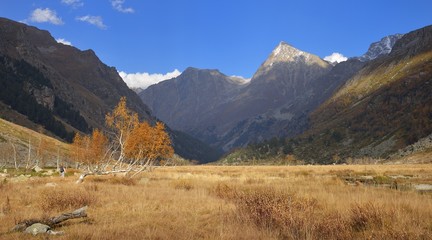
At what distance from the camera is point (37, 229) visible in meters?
9.40

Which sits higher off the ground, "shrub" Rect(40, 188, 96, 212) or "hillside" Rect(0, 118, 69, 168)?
"hillside" Rect(0, 118, 69, 168)

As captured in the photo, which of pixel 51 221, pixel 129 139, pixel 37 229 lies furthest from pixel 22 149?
pixel 37 229

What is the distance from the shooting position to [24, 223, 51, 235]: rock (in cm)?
929

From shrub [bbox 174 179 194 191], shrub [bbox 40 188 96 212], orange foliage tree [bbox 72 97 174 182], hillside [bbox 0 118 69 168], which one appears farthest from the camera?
hillside [bbox 0 118 69 168]

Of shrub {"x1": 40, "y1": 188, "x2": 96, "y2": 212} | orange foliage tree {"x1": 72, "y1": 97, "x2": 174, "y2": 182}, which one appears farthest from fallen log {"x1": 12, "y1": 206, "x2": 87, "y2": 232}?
orange foliage tree {"x1": 72, "y1": 97, "x2": 174, "y2": 182}

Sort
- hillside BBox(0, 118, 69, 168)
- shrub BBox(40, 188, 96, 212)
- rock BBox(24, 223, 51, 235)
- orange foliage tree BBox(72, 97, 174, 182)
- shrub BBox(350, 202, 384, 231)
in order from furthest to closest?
hillside BBox(0, 118, 69, 168) → orange foliage tree BBox(72, 97, 174, 182) → shrub BBox(40, 188, 96, 212) → shrub BBox(350, 202, 384, 231) → rock BBox(24, 223, 51, 235)

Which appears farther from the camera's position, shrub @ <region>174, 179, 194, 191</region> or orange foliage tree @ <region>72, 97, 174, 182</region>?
orange foliage tree @ <region>72, 97, 174, 182</region>

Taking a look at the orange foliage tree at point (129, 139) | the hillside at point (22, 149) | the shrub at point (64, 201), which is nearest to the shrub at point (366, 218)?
the shrub at point (64, 201)

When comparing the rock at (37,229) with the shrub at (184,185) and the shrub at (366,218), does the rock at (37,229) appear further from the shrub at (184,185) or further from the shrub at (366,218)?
the shrub at (184,185)

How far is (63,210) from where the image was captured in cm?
1411

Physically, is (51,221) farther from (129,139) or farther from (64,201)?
→ (129,139)

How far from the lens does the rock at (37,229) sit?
9.29 meters

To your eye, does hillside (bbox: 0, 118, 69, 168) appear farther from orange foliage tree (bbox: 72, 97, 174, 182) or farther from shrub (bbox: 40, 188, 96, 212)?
shrub (bbox: 40, 188, 96, 212)

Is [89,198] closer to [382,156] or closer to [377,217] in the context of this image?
[377,217]
